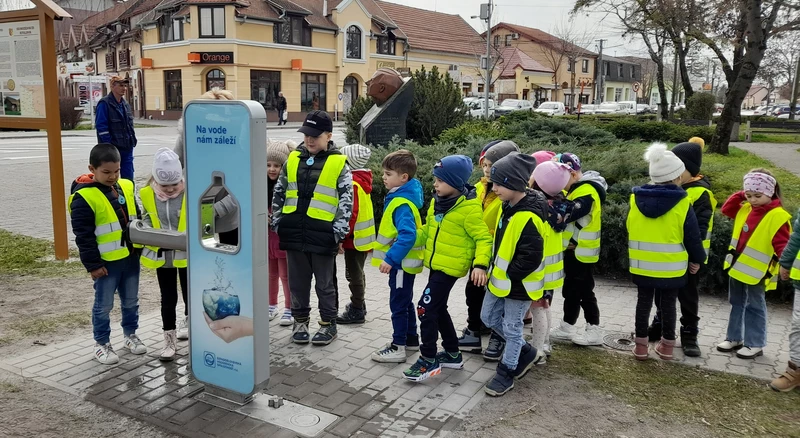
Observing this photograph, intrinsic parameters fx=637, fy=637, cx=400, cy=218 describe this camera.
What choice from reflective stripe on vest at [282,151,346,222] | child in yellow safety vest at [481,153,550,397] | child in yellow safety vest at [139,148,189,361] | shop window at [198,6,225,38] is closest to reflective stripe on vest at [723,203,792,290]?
child in yellow safety vest at [481,153,550,397]

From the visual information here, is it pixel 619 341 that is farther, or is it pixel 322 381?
A: pixel 619 341

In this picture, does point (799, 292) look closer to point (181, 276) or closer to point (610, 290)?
point (610, 290)

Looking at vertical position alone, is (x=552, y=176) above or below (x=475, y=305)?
above

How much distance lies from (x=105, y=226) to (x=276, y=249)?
1.46 metres

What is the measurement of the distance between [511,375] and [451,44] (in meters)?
52.4

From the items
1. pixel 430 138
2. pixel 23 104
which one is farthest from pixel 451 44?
pixel 23 104

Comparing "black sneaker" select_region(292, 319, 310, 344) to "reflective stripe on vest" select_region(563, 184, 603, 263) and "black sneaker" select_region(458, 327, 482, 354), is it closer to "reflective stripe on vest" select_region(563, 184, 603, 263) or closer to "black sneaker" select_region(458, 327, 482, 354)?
"black sneaker" select_region(458, 327, 482, 354)

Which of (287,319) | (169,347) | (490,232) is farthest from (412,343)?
(169,347)

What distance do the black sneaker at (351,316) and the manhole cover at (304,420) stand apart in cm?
→ 171

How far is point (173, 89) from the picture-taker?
39750 millimetres

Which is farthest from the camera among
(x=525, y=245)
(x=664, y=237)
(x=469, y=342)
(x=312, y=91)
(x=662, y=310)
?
(x=312, y=91)

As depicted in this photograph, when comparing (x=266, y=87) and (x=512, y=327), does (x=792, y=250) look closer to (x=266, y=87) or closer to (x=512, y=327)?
(x=512, y=327)

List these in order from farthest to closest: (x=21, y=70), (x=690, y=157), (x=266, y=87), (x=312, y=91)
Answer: (x=312, y=91), (x=266, y=87), (x=21, y=70), (x=690, y=157)

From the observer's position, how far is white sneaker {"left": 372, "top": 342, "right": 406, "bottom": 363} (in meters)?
4.57
